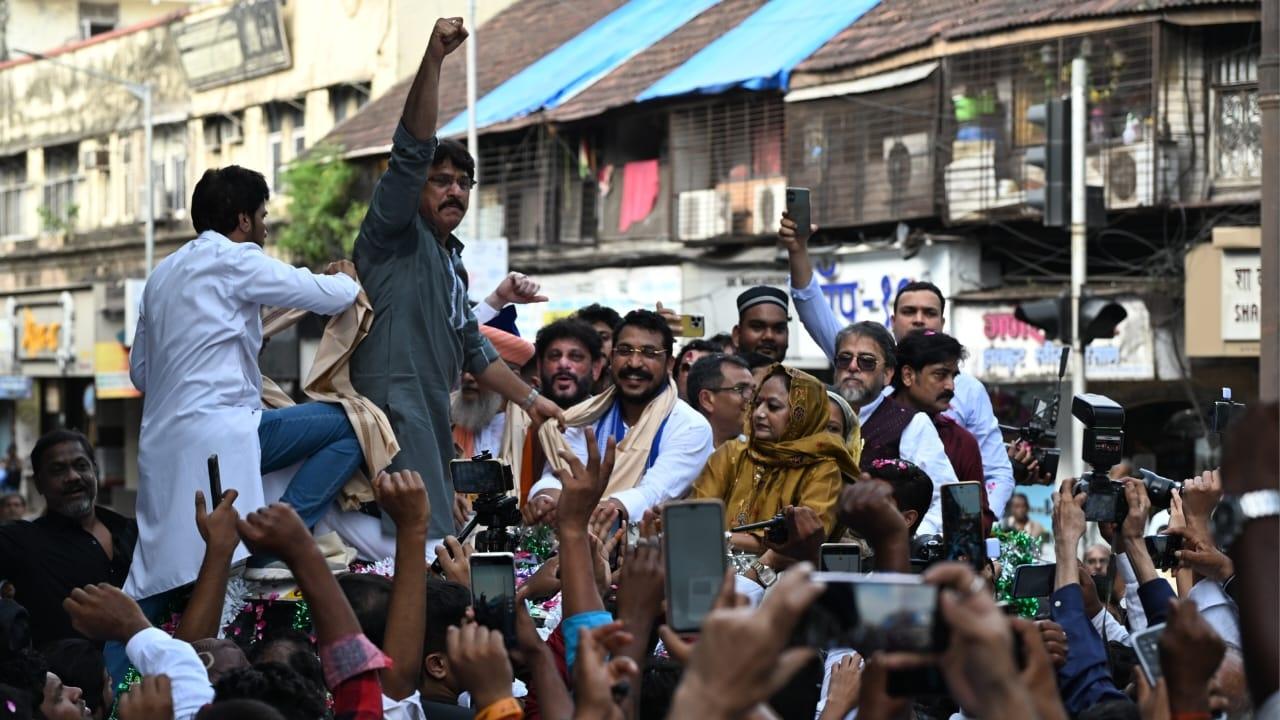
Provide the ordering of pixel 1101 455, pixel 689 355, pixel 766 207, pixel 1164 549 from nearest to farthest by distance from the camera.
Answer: pixel 1101 455 → pixel 1164 549 → pixel 689 355 → pixel 766 207

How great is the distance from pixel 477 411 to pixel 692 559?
5504 millimetres

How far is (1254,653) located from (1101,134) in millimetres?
20704

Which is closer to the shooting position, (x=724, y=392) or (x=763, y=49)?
(x=724, y=392)

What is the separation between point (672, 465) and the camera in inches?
311

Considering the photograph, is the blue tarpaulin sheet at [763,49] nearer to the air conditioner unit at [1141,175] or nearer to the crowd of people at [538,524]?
the air conditioner unit at [1141,175]

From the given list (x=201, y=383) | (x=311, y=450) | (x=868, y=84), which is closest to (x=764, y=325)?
(x=311, y=450)

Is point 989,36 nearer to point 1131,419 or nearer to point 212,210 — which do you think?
point 1131,419

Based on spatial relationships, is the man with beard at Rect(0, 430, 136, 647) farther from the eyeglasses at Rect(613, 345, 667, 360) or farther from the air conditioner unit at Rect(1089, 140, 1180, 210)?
the air conditioner unit at Rect(1089, 140, 1180, 210)

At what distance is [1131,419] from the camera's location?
970 inches

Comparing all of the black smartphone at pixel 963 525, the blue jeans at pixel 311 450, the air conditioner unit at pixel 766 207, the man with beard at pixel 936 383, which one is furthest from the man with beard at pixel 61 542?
the air conditioner unit at pixel 766 207

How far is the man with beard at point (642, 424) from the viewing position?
7918 millimetres

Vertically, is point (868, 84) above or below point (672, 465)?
above

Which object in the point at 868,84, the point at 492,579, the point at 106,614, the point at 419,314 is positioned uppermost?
the point at 868,84

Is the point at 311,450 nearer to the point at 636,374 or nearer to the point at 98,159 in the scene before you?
the point at 636,374
